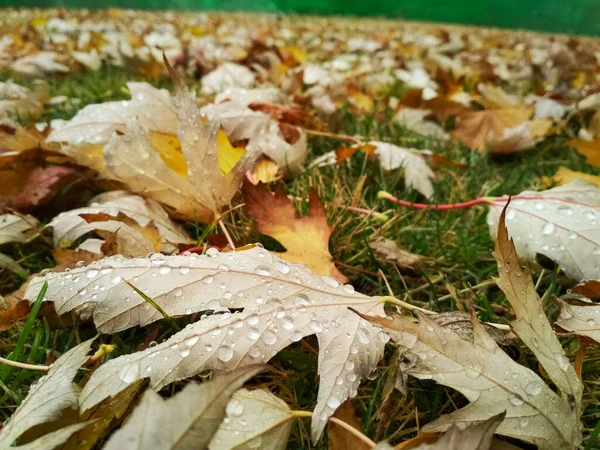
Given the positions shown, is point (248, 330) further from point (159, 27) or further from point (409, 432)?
point (159, 27)

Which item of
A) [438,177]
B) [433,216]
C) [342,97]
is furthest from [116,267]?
[342,97]

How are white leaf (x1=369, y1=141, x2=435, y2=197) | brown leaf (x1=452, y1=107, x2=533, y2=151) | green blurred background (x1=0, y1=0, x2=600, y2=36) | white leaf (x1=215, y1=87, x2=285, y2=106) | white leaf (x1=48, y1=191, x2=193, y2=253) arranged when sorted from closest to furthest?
white leaf (x1=48, y1=191, x2=193, y2=253) → white leaf (x1=369, y1=141, x2=435, y2=197) → white leaf (x1=215, y1=87, x2=285, y2=106) → brown leaf (x1=452, y1=107, x2=533, y2=151) → green blurred background (x1=0, y1=0, x2=600, y2=36)

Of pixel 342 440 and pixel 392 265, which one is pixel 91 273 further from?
pixel 392 265

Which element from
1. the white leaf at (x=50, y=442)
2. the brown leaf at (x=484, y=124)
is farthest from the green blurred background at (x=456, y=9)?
the white leaf at (x=50, y=442)

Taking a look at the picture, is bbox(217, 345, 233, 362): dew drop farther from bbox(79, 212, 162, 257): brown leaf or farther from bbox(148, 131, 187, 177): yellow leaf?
bbox(148, 131, 187, 177): yellow leaf

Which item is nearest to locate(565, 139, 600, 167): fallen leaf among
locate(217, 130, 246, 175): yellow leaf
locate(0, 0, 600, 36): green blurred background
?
locate(217, 130, 246, 175): yellow leaf

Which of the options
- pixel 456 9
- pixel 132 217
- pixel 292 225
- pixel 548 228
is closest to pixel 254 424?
pixel 292 225
